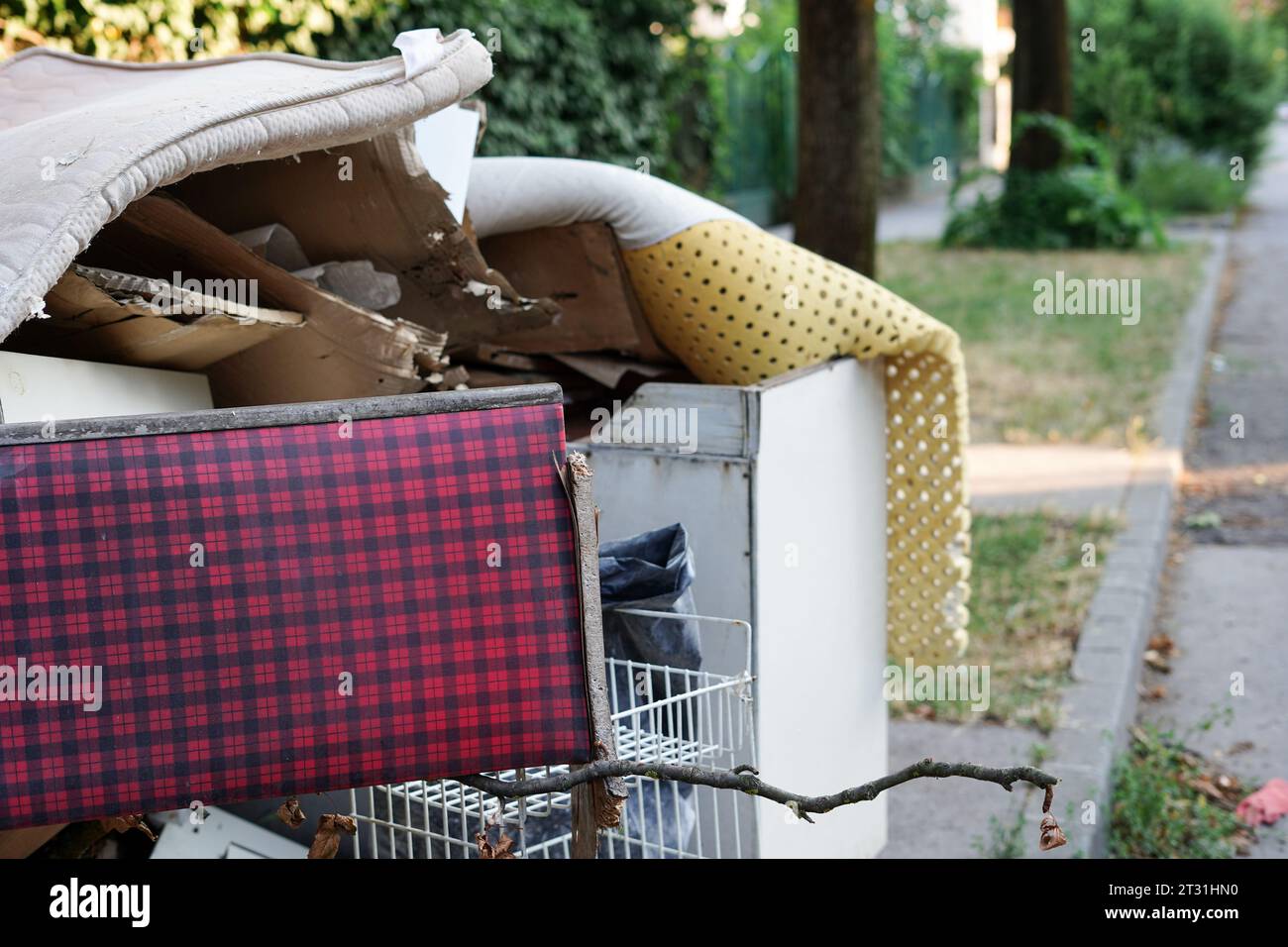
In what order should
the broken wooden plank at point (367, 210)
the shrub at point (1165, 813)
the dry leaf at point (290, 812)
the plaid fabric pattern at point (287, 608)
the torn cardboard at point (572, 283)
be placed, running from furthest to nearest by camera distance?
1. the shrub at point (1165, 813)
2. the torn cardboard at point (572, 283)
3. the broken wooden plank at point (367, 210)
4. the dry leaf at point (290, 812)
5. the plaid fabric pattern at point (287, 608)

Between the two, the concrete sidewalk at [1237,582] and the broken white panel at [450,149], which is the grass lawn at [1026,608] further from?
the broken white panel at [450,149]

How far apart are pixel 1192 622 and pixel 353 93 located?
3723 mm

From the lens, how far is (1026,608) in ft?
13.6

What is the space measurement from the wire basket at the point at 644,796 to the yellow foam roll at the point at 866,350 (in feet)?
1.63

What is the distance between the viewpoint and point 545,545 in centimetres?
120

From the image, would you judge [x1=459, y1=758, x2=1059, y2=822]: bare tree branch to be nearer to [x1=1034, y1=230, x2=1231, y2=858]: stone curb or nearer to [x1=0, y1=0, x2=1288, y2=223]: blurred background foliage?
[x1=1034, y1=230, x2=1231, y2=858]: stone curb

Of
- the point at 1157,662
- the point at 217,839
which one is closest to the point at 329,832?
the point at 217,839

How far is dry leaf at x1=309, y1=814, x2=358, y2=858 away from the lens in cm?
134

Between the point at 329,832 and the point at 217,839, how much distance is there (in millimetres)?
841

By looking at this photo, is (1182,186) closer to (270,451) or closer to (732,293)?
(732,293)

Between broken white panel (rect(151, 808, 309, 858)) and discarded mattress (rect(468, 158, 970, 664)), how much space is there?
41.9 inches

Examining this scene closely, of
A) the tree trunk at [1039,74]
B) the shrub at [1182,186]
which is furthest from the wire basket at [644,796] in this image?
the shrub at [1182,186]

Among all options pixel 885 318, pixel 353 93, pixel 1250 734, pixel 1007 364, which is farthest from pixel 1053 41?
pixel 353 93

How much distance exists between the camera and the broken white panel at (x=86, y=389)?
1.33 metres
